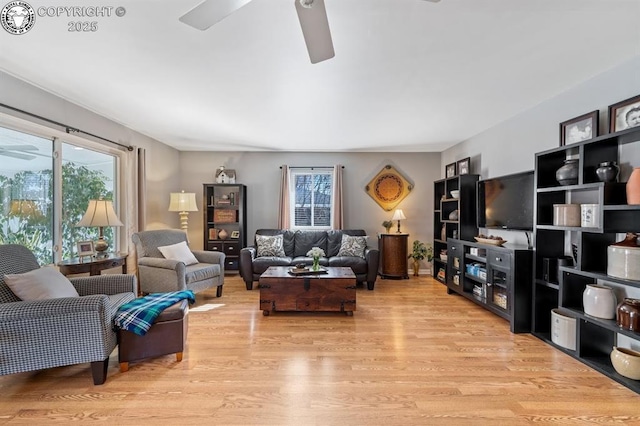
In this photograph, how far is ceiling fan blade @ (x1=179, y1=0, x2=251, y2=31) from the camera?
1.33m

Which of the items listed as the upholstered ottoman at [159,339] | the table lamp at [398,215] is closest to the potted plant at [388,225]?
the table lamp at [398,215]

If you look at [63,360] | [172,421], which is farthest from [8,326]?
[172,421]

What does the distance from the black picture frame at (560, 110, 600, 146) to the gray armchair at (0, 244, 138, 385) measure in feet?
13.0

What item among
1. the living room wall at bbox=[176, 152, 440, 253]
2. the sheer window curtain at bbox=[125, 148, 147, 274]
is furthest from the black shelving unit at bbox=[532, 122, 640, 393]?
the sheer window curtain at bbox=[125, 148, 147, 274]

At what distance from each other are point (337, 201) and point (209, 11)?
432cm

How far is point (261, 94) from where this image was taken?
294cm

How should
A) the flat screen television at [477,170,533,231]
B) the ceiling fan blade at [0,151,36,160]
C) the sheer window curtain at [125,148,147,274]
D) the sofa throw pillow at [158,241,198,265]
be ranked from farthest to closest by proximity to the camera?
the sheer window curtain at [125,148,147,274]
the sofa throw pillow at [158,241,198,265]
the flat screen television at [477,170,533,231]
the ceiling fan blade at [0,151,36,160]

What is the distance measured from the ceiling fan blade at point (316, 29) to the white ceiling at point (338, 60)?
23cm

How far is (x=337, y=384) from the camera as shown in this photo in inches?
81.7

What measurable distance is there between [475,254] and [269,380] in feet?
9.77

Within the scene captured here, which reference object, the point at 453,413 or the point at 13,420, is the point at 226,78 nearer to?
the point at 13,420

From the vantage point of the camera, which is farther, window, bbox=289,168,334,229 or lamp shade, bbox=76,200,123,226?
window, bbox=289,168,334,229

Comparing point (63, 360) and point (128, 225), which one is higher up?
point (128, 225)

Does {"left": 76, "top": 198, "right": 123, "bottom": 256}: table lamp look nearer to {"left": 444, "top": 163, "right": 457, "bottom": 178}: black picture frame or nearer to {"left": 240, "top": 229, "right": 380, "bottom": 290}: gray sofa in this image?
A: {"left": 240, "top": 229, "right": 380, "bottom": 290}: gray sofa
